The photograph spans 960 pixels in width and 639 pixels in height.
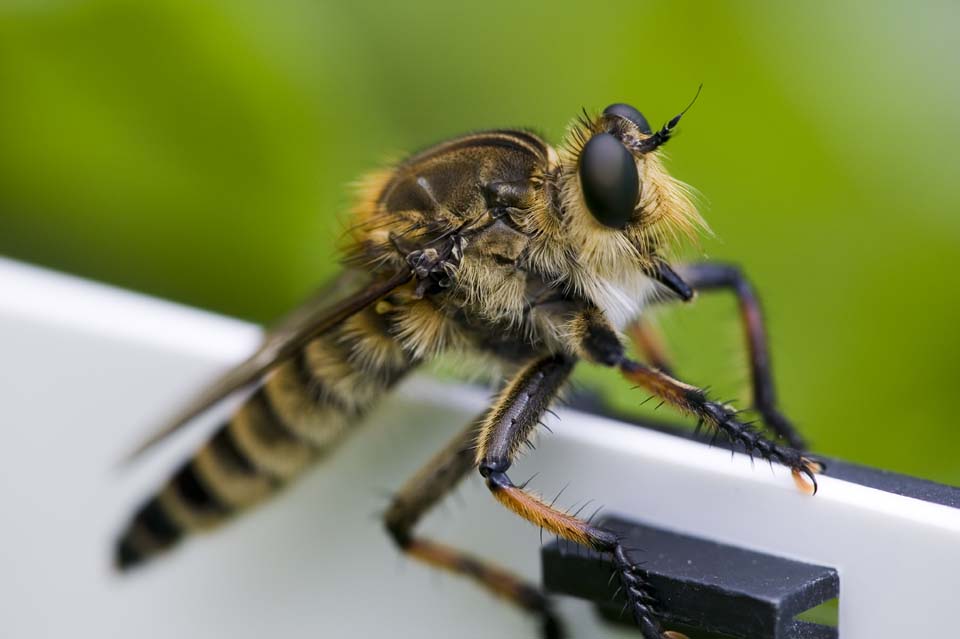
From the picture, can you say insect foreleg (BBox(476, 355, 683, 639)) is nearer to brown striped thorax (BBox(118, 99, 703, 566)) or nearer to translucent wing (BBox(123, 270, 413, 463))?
brown striped thorax (BBox(118, 99, 703, 566))

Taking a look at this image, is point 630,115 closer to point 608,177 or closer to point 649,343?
point 608,177

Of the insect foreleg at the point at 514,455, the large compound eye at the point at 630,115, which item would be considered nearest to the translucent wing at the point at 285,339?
the insect foreleg at the point at 514,455

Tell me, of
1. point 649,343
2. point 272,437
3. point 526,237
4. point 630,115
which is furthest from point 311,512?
point 630,115

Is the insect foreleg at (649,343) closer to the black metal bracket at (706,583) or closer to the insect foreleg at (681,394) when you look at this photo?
the insect foreleg at (681,394)

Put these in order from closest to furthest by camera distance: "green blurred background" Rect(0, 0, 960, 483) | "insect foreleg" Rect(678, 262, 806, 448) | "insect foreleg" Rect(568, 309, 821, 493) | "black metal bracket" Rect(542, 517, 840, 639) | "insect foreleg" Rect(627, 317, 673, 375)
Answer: "black metal bracket" Rect(542, 517, 840, 639) → "insect foreleg" Rect(568, 309, 821, 493) → "insect foreleg" Rect(678, 262, 806, 448) → "insect foreleg" Rect(627, 317, 673, 375) → "green blurred background" Rect(0, 0, 960, 483)

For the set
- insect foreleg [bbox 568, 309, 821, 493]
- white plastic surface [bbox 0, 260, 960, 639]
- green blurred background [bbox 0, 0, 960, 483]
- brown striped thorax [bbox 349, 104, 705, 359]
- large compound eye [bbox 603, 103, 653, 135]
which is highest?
green blurred background [bbox 0, 0, 960, 483]

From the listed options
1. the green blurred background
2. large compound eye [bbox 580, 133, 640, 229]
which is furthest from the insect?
the green blurred background

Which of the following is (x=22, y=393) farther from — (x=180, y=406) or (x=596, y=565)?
(x=596, y=565)

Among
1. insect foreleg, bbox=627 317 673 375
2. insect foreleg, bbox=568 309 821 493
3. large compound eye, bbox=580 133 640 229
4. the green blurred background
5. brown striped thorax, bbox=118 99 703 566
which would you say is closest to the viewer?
insect foreleg, bbox=568 309 821 493
